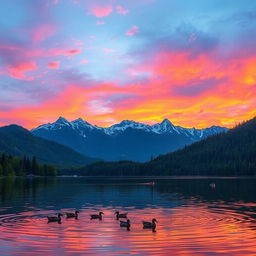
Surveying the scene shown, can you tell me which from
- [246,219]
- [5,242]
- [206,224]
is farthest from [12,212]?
[246,219]

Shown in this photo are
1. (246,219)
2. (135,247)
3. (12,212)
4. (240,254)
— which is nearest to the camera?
(240,254)

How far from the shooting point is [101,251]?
35125mm

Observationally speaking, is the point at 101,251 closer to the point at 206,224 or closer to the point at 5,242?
the point at 5,242

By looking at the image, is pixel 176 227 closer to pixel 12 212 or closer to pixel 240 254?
pixel 240 254

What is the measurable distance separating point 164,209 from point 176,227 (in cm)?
2157

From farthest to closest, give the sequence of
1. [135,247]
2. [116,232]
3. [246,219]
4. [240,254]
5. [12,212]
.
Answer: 1. [12,212]
2. [246,219]
3. [116,232]
4. [135,247]
5. [240,254]

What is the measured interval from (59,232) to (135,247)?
12186 mm

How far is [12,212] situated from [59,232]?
21.0 m

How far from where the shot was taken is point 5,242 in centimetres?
3891

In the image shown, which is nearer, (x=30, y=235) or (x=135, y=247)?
(x=135, y=247)

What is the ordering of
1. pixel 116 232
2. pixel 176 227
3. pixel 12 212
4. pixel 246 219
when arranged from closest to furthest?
pixel 116 232 → pixel 176 227 → pixel 246 219 → pixel 12 212

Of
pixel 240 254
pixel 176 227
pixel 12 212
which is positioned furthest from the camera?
pixel 12 212

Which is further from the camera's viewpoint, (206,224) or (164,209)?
(164,209)

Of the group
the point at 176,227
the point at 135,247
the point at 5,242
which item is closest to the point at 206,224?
the point at 176,227
